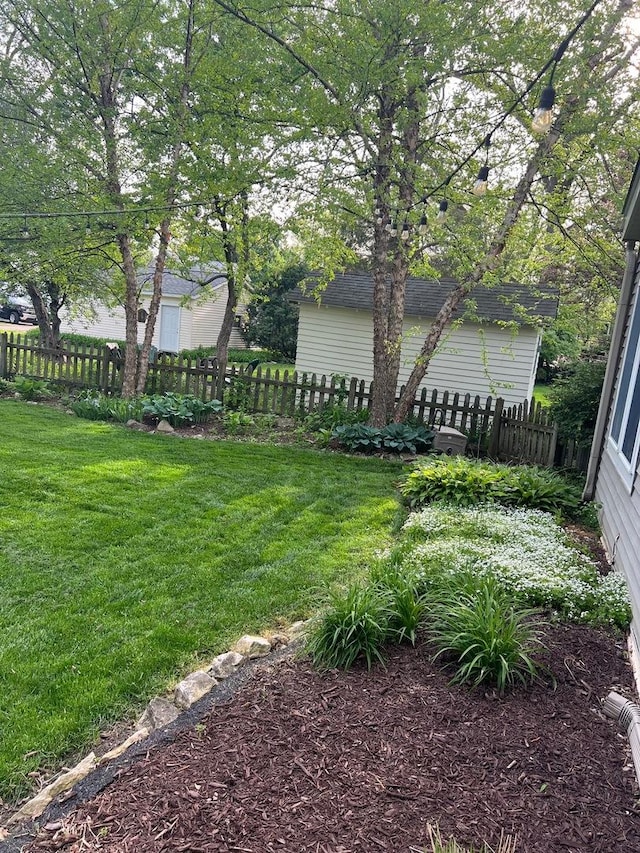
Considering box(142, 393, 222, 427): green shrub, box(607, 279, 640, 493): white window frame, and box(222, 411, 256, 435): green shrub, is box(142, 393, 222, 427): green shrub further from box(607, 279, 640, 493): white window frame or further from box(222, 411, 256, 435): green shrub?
box(607, 279, 640, 493): white window frame

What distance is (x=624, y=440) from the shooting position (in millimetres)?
4613

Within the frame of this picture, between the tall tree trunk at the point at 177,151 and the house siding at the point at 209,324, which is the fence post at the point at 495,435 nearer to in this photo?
the tall tree trunk at the point at 177,151

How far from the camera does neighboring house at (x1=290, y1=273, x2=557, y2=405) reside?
12.3m

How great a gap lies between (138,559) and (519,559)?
9.14 ft

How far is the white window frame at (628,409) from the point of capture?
13.2 feet

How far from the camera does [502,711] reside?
8.12ft

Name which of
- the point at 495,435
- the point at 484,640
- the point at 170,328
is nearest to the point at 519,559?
the point at 484,640

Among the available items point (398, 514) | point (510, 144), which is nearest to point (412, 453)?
point (398, 514)

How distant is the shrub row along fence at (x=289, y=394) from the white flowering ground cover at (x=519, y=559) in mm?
3142

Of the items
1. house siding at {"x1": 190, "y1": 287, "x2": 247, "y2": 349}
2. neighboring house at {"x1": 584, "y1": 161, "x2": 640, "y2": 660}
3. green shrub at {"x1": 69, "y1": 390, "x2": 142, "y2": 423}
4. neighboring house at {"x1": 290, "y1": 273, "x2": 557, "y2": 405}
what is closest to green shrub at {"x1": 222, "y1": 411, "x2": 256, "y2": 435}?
green shrub at {"x1": 69, "y1": 390, "x2": 142, "y2": 423}

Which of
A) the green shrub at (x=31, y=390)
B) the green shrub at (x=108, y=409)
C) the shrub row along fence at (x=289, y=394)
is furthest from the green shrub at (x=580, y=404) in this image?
the green shrub at (x=31, y=390)

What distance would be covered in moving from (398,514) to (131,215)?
6.91 metres

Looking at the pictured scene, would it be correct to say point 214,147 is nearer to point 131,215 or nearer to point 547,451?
point 131,215

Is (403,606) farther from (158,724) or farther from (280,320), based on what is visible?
(280,320)
